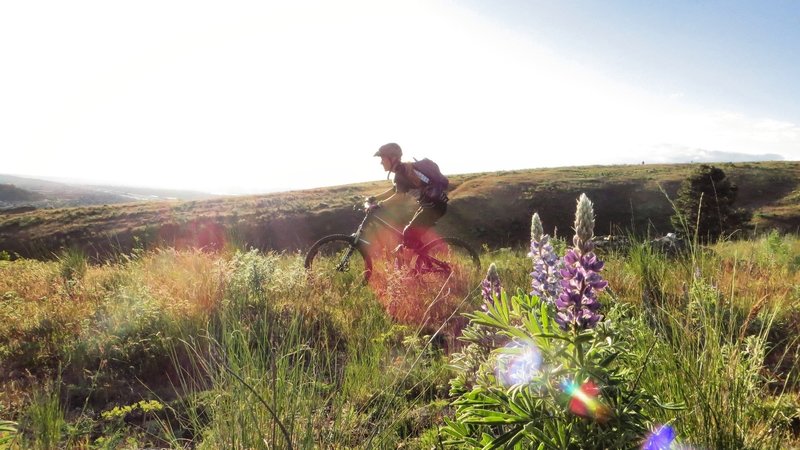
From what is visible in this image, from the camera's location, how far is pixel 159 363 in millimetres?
4855

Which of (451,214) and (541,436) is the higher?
(541,436)

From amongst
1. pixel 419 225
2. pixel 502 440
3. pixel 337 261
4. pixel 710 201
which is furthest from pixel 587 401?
pixel 710 201

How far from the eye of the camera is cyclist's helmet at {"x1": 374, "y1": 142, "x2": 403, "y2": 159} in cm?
779

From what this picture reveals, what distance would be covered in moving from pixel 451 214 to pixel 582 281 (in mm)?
43435

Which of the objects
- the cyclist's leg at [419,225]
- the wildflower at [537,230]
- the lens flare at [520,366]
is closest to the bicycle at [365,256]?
the cyclist's leg at [419,225]

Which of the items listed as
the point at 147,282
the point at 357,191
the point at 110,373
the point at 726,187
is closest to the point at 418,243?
the point at 147,282

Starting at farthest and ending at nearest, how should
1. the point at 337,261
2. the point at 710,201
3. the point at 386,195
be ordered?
the point at 710,201, the point at 386,195, the point at 337,261

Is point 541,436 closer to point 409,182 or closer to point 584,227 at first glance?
point 584,227

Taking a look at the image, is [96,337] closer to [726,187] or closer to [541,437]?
[541,437]

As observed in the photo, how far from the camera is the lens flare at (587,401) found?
1572mm

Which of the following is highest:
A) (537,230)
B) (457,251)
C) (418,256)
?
(537,230)

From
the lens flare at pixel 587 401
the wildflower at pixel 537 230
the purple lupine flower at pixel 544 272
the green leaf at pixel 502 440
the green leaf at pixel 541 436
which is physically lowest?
the green leaf at pixel 502 440

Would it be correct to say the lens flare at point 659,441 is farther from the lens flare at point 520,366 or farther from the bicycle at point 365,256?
the bicycle at point 365,256

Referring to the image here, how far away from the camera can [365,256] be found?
7.84 metres
